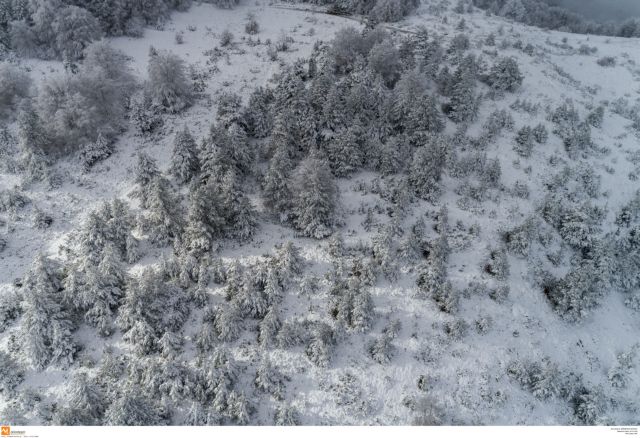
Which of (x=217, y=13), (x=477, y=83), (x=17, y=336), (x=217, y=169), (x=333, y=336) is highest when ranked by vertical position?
(x=217, y=13)

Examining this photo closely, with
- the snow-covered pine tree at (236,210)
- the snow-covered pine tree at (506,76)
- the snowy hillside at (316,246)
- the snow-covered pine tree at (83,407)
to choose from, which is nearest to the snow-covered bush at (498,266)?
the snowy hillside at (316,246)

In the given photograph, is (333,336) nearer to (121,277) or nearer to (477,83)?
(121,277)

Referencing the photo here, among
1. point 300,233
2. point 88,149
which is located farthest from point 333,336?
point 88,149

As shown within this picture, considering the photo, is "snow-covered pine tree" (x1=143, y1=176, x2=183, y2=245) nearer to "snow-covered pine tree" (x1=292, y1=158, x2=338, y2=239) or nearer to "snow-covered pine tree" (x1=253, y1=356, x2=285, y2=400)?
"snow-covered pine tree" (x1=292, y1=158, x2=338, y2=239)

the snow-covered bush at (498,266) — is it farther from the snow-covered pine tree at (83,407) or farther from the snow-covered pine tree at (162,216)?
the snow-covered pine tree at (83,407)

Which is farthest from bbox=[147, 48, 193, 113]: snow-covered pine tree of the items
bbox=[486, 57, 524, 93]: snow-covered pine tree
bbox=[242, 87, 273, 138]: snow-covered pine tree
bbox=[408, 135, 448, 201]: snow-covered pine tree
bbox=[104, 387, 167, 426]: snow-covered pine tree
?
bbox=[486, 57, 524, 93]: snow-covered pine tree

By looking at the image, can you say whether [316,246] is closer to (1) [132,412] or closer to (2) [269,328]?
(2) [269,328]

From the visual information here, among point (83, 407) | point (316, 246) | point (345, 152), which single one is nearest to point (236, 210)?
point (316, 246)
